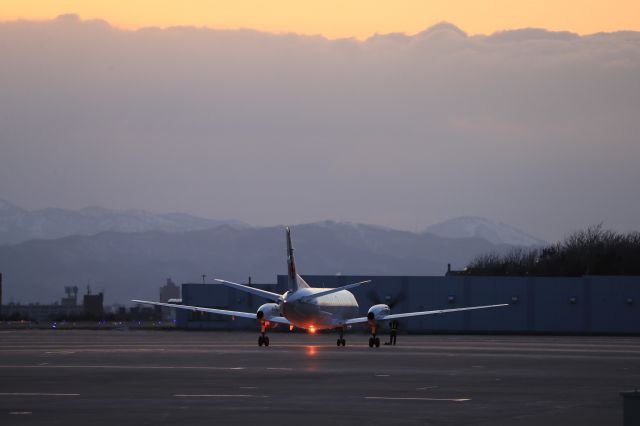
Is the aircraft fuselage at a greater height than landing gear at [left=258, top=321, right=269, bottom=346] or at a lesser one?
greater

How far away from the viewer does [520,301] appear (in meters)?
113

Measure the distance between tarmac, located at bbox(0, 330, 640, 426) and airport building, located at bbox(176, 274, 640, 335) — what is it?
56295 millimetres

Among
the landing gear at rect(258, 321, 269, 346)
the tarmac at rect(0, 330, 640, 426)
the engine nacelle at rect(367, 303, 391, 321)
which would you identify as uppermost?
the engine nacelle at rect(367, 303, 391, 321)

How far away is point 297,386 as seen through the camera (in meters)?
34.2

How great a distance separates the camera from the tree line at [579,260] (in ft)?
448

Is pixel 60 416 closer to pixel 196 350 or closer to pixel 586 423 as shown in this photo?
pixel 586 423

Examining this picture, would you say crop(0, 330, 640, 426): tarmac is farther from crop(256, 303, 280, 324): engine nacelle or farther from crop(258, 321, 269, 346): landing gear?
crop(256, 303, 280, 324): engine nacelle

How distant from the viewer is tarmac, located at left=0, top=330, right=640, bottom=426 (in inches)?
1003

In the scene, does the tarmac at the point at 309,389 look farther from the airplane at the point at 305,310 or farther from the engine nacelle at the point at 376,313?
the engine nacelle at the point at 376,313

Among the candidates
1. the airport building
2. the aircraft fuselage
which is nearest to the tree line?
the airport building

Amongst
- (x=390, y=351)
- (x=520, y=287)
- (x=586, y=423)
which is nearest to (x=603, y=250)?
(x=520, y=287)

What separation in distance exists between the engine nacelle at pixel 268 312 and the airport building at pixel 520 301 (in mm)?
36280

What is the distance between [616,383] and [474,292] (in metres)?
77.6

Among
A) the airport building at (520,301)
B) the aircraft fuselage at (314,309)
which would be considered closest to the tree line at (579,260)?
the airport building at (520,301)
